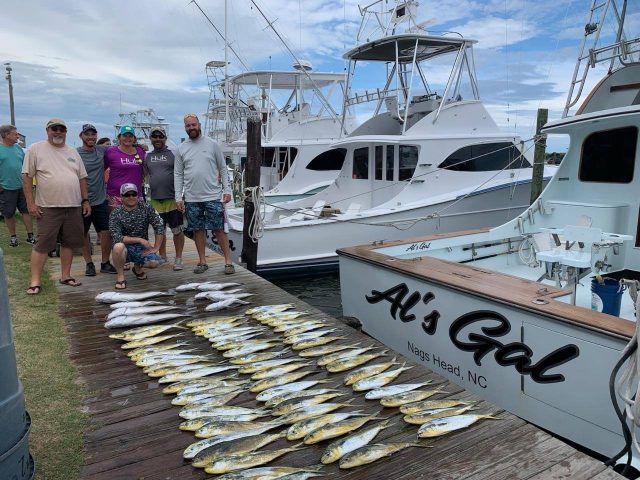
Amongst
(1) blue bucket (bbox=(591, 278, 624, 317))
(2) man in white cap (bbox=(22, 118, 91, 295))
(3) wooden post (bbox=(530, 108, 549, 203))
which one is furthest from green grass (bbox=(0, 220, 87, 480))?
(3) wooden post (bbox=(530, 108, 549, 203))

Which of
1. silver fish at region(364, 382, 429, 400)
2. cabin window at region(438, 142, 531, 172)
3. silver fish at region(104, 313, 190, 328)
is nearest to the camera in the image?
silver fish at region(364, 382, 429, 400)

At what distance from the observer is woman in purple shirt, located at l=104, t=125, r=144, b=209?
19.1 ft

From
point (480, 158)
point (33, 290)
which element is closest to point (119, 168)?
point (33, 290)

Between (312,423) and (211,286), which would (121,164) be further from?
(312,423)

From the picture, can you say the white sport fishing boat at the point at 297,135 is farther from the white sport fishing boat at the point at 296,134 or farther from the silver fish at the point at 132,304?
the silver fish at the point at 132,304

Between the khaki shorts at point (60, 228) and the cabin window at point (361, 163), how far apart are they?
6.76 meters

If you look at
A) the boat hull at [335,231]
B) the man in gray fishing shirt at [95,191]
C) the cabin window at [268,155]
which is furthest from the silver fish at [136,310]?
the cabin window at [268,155]

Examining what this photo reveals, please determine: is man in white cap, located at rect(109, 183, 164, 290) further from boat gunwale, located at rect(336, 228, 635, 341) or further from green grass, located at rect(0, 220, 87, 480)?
boat gunwale, located at rect(336, 228, 635, 341)

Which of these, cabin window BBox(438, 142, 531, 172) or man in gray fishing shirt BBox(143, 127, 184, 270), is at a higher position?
cabin window BBox(438, 142, 531, 172)

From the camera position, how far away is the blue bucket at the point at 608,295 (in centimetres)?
377

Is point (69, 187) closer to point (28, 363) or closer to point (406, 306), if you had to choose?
point (28, 363)

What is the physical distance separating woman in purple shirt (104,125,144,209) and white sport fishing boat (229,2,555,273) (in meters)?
3.33

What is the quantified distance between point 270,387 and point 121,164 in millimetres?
3873

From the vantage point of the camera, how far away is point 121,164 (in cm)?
584
